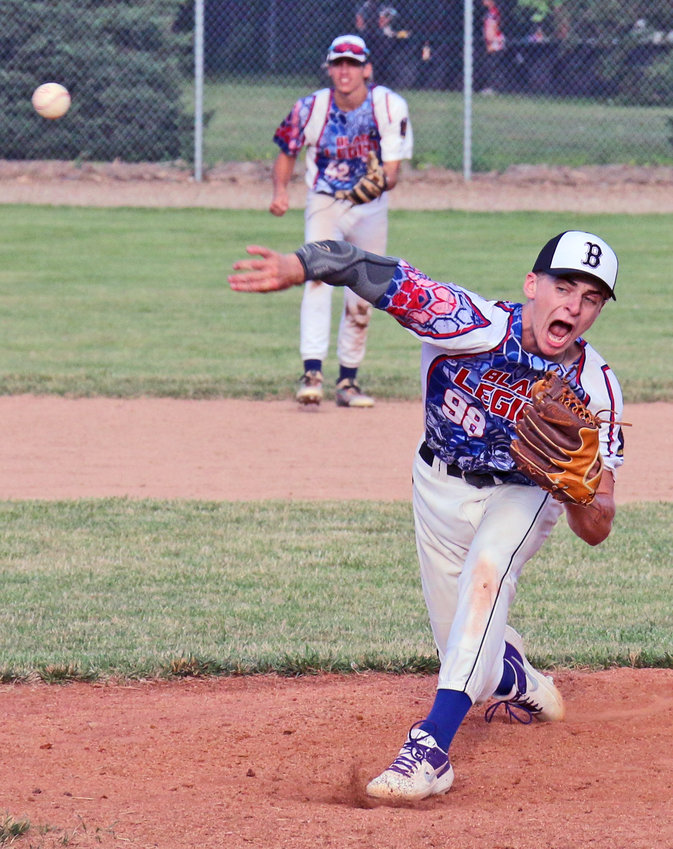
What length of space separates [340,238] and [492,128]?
390 inches

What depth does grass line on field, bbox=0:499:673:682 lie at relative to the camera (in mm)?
5078

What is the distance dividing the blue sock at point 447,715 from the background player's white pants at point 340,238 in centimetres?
556

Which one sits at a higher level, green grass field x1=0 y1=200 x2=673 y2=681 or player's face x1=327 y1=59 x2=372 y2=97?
player's face x1=327 y1=59 x2=372 y2=97

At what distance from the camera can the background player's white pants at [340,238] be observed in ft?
30.3

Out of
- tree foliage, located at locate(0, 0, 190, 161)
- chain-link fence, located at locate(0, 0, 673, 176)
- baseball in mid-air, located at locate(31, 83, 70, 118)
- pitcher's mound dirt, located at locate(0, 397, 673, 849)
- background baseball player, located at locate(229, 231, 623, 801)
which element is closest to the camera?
pitcher's mound dirt, located at locate(0, 397, 673, 849)

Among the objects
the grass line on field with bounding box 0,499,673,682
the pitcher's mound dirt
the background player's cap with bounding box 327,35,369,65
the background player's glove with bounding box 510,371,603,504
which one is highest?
the background player's cap with bounding box 327,35,369,65

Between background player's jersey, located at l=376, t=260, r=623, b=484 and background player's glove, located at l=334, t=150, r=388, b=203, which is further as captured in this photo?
background player's glove, located at l=334, t=150, r=388, b=203

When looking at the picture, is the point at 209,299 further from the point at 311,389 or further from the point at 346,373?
the point at 311,389

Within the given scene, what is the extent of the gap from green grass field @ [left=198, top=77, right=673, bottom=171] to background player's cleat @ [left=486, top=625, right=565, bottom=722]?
14577mm

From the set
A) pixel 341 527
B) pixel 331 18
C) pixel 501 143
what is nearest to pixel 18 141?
pixel 331 18

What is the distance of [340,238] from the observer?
9320 mm

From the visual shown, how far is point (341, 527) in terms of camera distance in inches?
270

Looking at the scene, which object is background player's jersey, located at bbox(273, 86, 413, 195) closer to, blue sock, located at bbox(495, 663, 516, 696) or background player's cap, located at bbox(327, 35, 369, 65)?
background player's cap, located at bbox(327, 35, 369, 65)

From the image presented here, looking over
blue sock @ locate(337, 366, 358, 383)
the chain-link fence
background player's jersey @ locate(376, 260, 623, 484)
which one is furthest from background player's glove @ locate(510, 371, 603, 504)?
the chain-link fence
